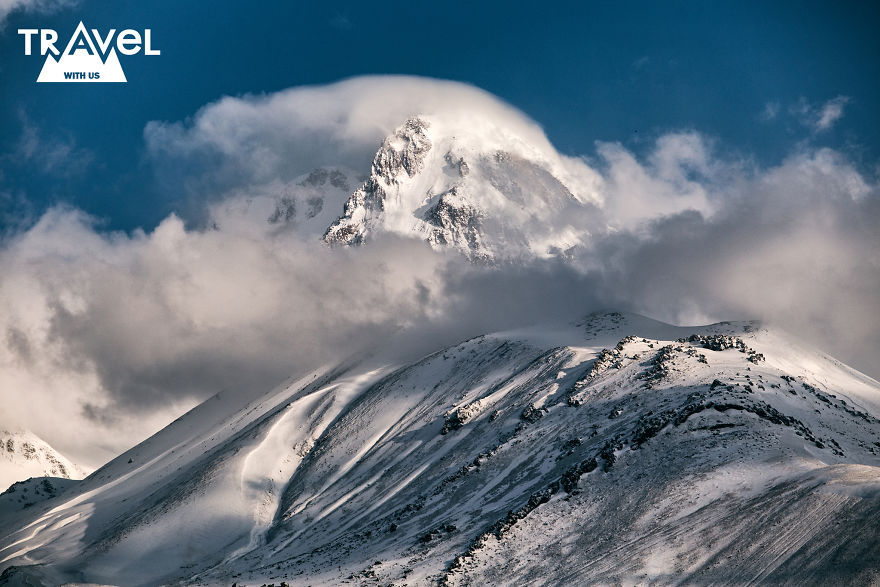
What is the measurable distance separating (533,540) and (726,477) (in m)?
21.7

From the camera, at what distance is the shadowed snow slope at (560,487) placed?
289ft

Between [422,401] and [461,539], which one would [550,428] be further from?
[422,401]

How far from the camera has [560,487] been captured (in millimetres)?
113125

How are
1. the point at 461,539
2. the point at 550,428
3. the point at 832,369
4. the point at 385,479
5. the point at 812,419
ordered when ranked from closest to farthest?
1. the point at 461,539
2. the point at 812,419
3. the point at 550,428
4. the point at 385,479
5. the point at 832,369

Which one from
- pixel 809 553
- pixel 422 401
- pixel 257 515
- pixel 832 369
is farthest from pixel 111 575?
pixel 832 369

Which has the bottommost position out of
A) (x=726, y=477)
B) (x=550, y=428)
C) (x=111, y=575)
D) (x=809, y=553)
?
(x=809, y=553)

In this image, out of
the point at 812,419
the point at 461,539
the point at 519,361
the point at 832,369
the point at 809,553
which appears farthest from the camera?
the point at 519,361

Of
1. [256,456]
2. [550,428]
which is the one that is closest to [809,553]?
[550,428]

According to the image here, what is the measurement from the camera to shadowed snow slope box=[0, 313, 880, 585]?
88.1 m

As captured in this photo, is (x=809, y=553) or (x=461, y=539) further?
(x=461, y=539)

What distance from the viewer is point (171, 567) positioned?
526 ft

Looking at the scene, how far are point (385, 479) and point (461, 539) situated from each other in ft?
158

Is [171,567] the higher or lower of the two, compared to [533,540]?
higher

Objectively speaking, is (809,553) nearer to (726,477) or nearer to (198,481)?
(726,477)
